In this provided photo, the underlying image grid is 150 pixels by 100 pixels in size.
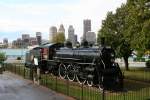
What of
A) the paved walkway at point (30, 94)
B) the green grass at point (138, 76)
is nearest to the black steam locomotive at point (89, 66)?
the paved walkway at point (30, 94)

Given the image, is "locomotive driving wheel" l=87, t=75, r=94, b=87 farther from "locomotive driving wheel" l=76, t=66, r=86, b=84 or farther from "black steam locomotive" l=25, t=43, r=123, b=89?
"locomotive driving wheel" l=76, t=66, r=86, b=84

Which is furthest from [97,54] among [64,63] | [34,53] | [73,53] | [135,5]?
[34,53]

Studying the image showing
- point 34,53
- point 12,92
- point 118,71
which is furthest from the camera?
point 34,53

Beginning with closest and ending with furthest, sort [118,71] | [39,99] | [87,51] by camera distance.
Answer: [39,99], [118,71], [87,51]

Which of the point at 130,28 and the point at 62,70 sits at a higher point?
the point at 130,28

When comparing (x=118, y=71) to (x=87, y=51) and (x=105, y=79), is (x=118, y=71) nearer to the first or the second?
(x=105, y=79)

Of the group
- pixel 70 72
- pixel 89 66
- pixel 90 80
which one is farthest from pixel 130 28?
pixel 90 80

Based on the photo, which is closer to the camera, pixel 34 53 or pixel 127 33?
pixel 127 33

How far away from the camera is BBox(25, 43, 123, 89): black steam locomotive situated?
2875 centimetres

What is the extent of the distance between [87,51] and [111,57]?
2.30 metres

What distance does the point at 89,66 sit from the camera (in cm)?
3064

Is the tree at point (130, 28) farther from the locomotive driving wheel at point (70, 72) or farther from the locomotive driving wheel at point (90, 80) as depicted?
the locomotive driving wheel at point (90, 80)

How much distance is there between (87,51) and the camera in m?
31.5

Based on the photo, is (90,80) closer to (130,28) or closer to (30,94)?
(30,94)
